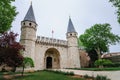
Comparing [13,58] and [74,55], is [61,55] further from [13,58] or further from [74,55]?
[13,58]

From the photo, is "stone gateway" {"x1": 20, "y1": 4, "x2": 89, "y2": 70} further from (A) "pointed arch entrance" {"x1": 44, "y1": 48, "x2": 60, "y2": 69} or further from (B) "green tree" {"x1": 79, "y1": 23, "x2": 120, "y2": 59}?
(B) "green tree" {"x1": 79, "y1": 23, "x2": 120, "y2": 59}

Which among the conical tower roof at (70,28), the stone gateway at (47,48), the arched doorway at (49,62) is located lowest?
the arched doorway at (49,62)

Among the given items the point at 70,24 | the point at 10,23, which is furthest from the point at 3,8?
the point at 70,24

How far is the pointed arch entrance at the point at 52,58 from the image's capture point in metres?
29.8

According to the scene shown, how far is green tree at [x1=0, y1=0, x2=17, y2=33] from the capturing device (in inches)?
564

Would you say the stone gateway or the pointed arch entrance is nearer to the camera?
the stone gateway

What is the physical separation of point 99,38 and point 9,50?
76.8 ft

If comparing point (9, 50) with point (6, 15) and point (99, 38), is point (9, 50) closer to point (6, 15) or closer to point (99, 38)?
point (6, 15)

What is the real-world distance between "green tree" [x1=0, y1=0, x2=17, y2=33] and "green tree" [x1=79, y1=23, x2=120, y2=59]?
21.2m

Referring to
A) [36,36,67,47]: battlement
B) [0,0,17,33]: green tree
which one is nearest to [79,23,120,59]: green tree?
[36,36,67,47]: battlement

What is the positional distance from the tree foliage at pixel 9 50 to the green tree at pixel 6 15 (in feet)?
4.88

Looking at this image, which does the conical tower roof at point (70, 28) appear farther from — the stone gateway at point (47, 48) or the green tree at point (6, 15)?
the green tree at point (6, 15)

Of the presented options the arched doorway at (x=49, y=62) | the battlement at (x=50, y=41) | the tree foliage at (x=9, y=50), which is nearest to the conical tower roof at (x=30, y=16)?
the battlement at (x=50, y=41)

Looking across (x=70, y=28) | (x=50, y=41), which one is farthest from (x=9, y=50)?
(x=70, y=28)
